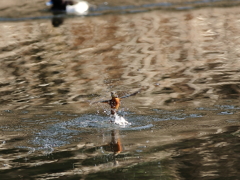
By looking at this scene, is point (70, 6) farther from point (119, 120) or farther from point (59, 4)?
point (119, 120)

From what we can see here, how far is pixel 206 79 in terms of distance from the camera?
33.9 feet

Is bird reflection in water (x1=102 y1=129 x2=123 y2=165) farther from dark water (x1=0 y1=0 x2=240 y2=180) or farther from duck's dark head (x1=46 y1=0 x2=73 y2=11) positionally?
duck's dark head (x1=46 y1=0 x2=73 y2=11)

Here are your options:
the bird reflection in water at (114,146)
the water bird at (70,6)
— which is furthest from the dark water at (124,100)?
the water bird at (70,6)

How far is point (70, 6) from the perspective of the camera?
2233cm

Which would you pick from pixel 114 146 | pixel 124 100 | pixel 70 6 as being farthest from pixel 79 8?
pixel 114 146

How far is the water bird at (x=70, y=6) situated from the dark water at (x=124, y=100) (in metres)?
2.65

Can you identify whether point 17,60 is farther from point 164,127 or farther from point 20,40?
point 164,127

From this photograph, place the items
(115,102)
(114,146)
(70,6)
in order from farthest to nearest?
(70,6) → (115,102) → (114,146)

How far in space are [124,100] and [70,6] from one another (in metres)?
13.7

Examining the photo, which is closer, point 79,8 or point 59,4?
point 79,8

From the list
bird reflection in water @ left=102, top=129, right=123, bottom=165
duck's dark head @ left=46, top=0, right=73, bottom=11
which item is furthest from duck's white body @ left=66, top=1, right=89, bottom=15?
bird reflection in water @ left=102, top=129, right=123, bottom=165

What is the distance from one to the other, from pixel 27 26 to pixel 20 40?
248 cm

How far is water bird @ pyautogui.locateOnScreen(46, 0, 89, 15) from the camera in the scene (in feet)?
69.5

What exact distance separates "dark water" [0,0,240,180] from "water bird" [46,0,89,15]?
2648 mm
